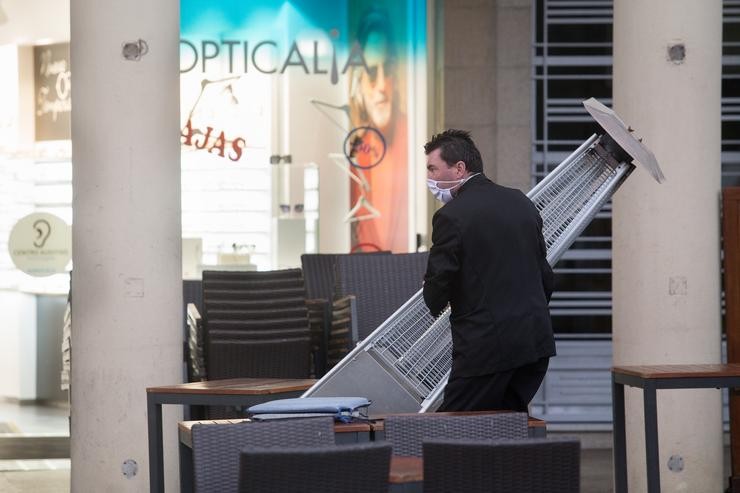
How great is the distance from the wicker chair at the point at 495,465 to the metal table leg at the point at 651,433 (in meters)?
2.18

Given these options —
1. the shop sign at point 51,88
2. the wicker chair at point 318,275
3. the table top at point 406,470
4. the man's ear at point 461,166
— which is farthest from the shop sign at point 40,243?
the table top at point 406,470

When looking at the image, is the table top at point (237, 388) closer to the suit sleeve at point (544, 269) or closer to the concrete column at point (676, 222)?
the suit sleeve at point (544, 269)

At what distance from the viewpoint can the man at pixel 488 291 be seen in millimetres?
5836

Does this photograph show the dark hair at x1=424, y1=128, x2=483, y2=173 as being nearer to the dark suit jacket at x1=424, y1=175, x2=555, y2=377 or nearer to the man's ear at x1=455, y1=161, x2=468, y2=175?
the man's ear at x1=455, y1=161, x2=468, y2=175

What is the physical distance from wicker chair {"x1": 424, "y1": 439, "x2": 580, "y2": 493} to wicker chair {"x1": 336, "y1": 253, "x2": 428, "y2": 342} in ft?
16.0

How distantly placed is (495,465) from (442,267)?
149 centimetres

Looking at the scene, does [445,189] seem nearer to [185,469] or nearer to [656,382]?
[656,382]

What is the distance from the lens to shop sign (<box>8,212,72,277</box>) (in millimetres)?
10328

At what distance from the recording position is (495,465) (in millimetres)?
4414

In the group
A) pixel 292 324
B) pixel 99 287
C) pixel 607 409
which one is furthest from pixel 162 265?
pixel 607 409

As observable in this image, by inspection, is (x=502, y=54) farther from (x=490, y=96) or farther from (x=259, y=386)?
(x=259, y=386)

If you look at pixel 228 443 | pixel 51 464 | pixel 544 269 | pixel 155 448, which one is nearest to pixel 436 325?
pixel 544 269

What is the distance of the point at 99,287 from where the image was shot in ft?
26.6

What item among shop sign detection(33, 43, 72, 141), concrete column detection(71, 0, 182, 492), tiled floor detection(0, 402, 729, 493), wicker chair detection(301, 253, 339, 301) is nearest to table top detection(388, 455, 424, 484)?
concrete column detection(71, 0, 182, 492)
